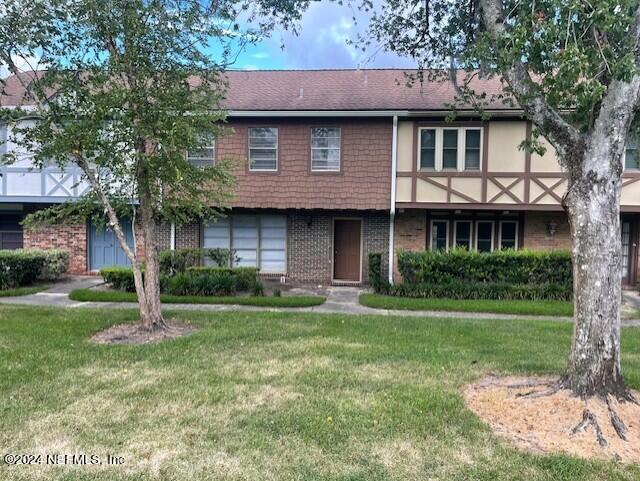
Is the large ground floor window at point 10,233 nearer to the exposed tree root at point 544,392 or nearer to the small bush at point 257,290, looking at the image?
the small bush at point 257,290

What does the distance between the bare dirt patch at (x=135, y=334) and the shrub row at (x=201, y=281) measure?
3.59 m

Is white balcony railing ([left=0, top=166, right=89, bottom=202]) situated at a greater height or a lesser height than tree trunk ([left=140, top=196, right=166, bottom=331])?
greater

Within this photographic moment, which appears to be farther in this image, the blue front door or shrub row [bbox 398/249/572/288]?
the blue front door

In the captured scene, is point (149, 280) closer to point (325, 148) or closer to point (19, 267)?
point (19, 267)

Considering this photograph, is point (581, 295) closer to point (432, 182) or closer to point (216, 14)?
point (216, 14)

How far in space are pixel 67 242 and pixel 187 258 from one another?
4.67 m

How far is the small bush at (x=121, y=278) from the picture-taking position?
462 inches

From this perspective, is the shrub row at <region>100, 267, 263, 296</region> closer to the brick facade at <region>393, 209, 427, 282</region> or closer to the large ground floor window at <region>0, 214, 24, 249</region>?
the brick facade at <region>393, 209, 427, 282</region>

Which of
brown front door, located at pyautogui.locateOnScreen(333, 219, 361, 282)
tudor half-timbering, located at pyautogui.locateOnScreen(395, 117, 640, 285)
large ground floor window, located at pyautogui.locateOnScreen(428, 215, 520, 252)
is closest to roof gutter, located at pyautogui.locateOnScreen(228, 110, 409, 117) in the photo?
tudor half-timbering, located at pyautogui.locateOnScreen(395, 117, 640, 285)

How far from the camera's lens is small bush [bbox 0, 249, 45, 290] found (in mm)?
12000

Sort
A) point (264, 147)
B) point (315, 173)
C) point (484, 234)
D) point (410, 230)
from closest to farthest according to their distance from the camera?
point (315, 173) < point (264, 147) < point (410, 230) < point (484, 234)

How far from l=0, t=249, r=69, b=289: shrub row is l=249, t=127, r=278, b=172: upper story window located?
6.40 meters

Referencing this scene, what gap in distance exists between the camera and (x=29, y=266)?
1257cm

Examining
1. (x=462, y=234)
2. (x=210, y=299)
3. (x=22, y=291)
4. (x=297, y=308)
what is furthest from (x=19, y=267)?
(x=462, y=234)
